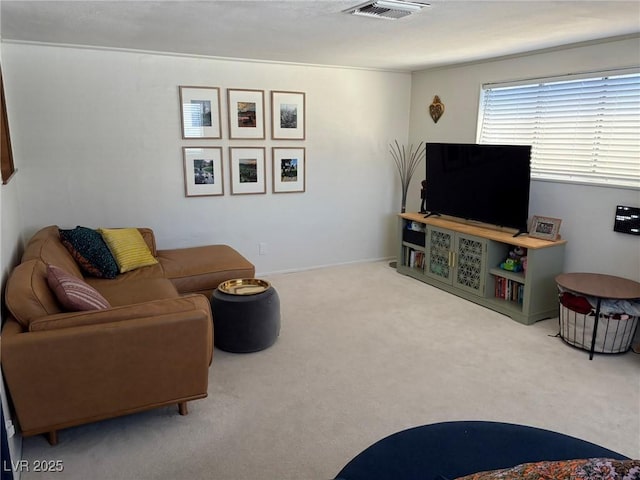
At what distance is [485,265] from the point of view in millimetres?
4207

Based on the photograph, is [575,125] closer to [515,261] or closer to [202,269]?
[515,261]

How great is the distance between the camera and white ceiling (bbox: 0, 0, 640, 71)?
2.64 metres

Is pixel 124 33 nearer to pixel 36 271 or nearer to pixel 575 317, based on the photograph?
pixel 36 271

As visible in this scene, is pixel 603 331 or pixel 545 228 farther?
pixel 545 228

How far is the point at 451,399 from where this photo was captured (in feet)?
9.07

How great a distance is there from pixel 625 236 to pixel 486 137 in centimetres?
169

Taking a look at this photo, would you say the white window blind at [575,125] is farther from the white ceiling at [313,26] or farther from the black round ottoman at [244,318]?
the black round ottoman at [244,318]

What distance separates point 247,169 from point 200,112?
73cm

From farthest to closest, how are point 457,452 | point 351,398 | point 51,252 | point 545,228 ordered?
point 545,228, point 51,252, point 351,398, point 457,452

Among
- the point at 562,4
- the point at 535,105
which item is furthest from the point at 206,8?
the point at 535,105

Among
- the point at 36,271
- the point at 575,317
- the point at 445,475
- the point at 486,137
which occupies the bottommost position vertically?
the point at 575,317

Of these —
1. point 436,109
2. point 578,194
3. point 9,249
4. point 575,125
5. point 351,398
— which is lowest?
point 351,398

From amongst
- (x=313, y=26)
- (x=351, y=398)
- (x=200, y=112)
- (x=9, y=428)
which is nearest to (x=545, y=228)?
(x=351, y=398)

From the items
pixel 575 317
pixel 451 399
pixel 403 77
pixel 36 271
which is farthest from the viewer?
pixel 403 77
